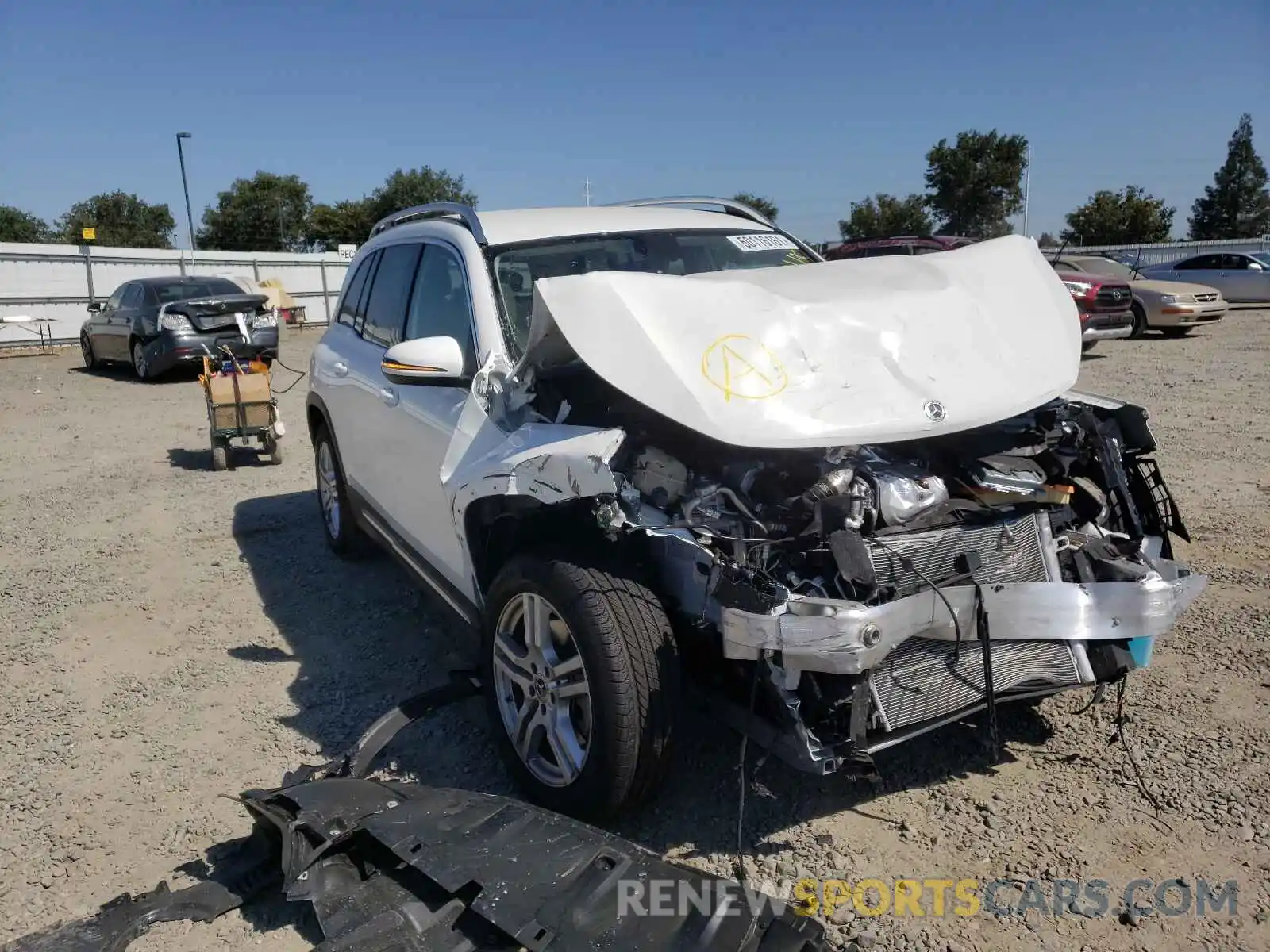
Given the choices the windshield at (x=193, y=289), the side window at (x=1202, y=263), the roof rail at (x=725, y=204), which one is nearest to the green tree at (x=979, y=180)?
the side window at (x=1202, y=263)

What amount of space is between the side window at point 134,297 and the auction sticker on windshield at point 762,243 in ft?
47.8

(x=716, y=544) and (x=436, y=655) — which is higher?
(x=716, y=544)

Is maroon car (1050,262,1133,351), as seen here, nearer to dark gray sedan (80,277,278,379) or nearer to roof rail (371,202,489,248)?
roof rail (371,202,489,248)

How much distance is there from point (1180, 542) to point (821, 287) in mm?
3351

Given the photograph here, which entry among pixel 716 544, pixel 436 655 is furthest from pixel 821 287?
pixel 436 655

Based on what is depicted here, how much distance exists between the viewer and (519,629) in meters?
3.17

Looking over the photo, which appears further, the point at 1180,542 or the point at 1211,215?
the point at 1211,215

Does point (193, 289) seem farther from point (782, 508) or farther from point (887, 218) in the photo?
point (887, 218)

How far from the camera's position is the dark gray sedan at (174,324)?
15.0 m

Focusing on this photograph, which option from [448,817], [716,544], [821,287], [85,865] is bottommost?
[85,865]

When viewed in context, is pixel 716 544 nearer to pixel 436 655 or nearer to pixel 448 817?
pixel 448 817

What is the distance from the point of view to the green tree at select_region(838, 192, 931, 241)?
143 feet

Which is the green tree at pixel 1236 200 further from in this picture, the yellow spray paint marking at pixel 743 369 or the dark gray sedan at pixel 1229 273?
the yellow spray paint marking at pixel 743 369

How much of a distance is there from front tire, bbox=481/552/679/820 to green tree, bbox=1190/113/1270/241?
60.9m
